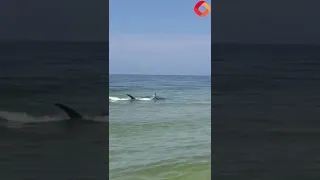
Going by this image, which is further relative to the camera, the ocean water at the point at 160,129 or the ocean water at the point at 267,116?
the ocean water at the point at 160,129

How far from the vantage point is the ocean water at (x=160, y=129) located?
2.76 metres

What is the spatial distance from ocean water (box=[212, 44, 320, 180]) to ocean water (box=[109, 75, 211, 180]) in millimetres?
255

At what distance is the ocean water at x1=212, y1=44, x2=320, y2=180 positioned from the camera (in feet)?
7.89
